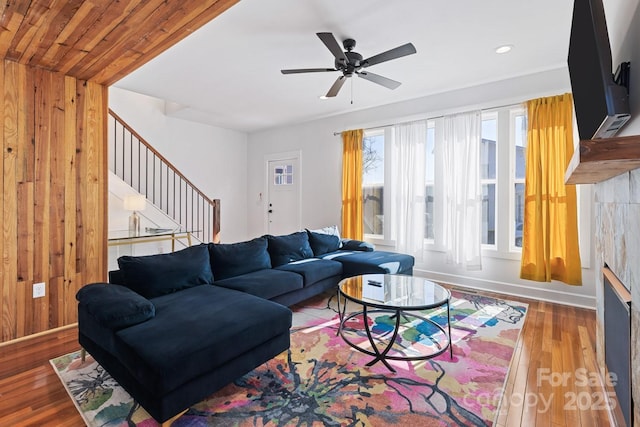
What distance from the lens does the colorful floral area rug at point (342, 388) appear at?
1.63 meters

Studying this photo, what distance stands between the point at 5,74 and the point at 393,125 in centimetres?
428

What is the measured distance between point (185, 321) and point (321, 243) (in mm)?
2459

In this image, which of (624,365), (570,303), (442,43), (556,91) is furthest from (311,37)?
(570,303)

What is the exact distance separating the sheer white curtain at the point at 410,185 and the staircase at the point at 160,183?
2979 millimetres

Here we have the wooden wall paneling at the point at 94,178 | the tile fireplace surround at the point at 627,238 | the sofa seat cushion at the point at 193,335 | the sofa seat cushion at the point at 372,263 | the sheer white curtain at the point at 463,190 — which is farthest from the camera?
the sheer white curtain at the point at 463,190

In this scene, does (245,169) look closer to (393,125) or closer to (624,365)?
(393,125)

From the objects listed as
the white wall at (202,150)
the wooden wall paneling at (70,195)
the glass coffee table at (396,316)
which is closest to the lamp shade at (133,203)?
the wooden wall paneling at (70,195)

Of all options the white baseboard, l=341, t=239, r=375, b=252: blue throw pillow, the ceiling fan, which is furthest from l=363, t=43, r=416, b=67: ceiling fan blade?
the white baseboard

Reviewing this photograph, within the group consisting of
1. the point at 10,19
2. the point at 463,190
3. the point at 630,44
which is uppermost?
the point at 10,19

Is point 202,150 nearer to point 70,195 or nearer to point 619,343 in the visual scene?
point 70,195

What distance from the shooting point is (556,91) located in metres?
3.43

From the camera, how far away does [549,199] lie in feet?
11.2

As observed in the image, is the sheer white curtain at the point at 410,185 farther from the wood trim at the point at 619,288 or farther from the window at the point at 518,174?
the wood trim at the point at 619,288

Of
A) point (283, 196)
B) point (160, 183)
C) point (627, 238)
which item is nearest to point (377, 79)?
point (627, 238)
